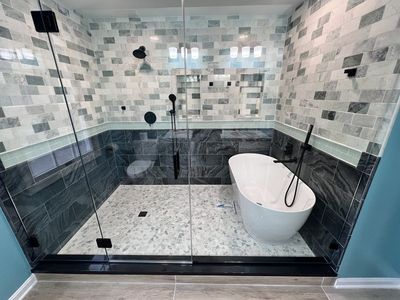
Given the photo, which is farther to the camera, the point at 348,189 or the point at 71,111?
the point at 71,111

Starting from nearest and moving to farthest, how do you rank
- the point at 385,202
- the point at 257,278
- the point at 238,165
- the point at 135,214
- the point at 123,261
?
the point at 385,202
the point at 257,278
the point at 123,261
the point at 135,214
the point at 238,165

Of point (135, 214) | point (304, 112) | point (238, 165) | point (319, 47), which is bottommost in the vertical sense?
point (135, 214)

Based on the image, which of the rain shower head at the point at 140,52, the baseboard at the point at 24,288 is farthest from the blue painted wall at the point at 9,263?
the rain shower head at the point at 140,52

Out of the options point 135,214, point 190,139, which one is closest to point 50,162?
point 135,214

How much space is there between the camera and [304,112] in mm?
1749

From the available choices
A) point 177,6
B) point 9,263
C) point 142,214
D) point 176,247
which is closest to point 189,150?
point 142,214

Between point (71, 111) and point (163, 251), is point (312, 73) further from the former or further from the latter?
point (71, 111)

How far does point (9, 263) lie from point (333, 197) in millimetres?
2551

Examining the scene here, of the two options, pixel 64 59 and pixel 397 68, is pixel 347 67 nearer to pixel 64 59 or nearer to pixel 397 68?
pixel 397 68

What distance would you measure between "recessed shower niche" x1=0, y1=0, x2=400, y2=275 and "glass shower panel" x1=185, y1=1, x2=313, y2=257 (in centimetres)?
2

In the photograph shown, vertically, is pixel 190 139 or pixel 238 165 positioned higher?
pixel 190 139

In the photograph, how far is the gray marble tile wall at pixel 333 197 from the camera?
110 centimetres

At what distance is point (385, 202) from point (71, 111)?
2.94 meters

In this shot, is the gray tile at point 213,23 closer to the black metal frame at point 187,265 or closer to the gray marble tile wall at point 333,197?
the gray marble tile wall at point 333,197
